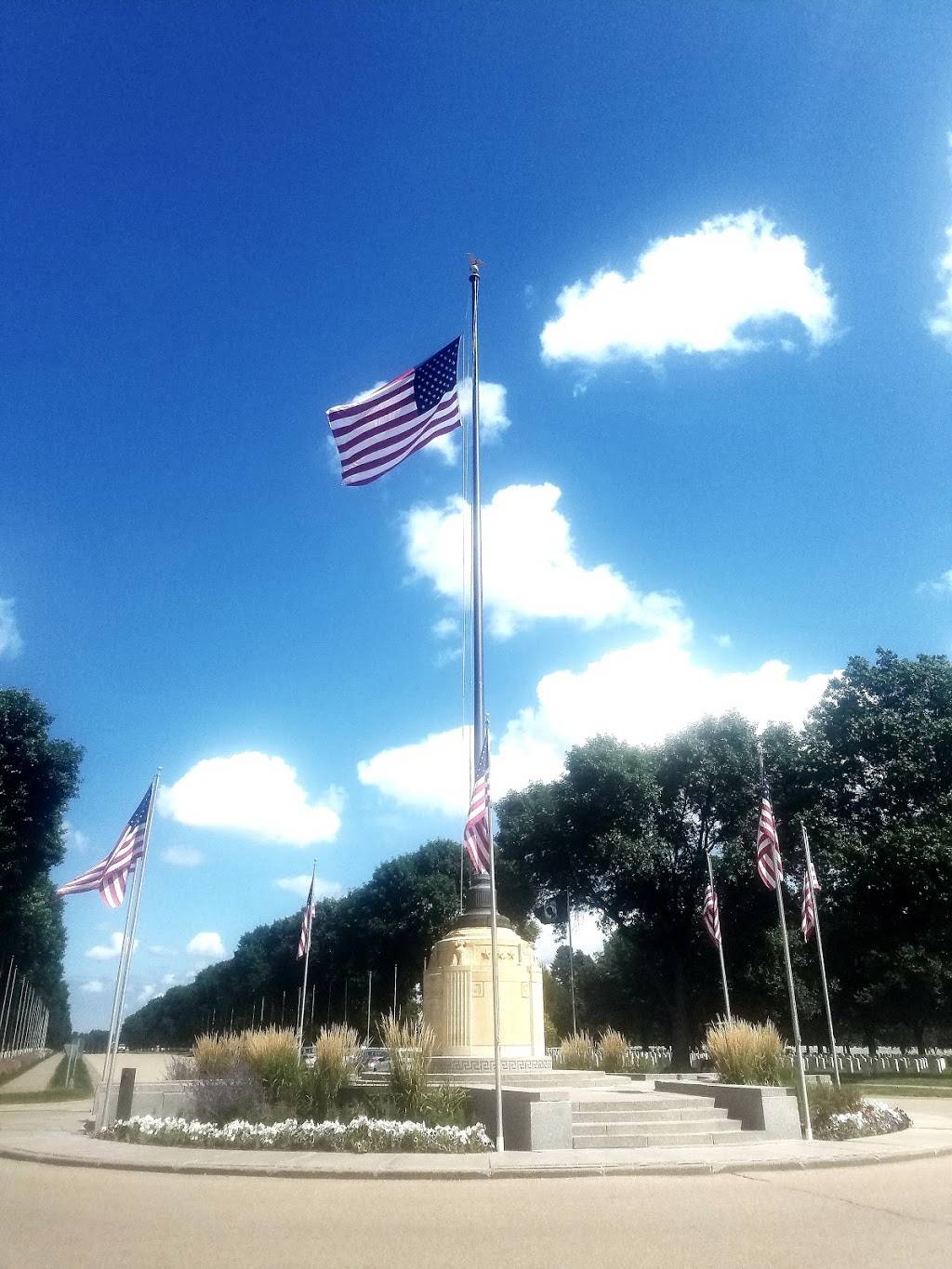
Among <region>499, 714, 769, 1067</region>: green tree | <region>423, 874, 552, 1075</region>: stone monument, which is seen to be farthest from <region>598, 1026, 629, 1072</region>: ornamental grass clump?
<region>499, 714, 769, 1067</region>: green tree

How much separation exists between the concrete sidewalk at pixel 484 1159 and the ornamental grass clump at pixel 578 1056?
8.83m

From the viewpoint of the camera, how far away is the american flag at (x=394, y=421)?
14469 mm

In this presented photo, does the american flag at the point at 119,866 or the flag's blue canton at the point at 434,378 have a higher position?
the flag's blue canton at the point at 434,378

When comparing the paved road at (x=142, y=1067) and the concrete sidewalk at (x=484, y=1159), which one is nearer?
the concrete sidewalk at (x=484, y=1159)

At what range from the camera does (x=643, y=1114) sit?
12.3m

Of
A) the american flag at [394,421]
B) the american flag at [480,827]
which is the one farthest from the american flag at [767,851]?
the american flag at [394,421]

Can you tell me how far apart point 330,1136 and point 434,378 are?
1223cm

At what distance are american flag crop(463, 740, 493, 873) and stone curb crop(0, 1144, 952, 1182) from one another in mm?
3968

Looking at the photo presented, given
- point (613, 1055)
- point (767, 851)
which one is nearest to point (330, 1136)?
point (767, 851)

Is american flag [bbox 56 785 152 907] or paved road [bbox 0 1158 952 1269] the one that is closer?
paved road [bbox 0 1158 952 1269]

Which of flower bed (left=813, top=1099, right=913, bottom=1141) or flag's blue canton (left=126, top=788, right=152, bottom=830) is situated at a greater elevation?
flag's blue canton (left=126, top=788, right=152, bottom=830)

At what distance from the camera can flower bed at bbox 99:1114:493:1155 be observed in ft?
35.6

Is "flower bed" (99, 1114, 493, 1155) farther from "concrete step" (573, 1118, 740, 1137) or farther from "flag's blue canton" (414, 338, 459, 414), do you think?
"flag's blue canton" (414, 338, 459, 414)

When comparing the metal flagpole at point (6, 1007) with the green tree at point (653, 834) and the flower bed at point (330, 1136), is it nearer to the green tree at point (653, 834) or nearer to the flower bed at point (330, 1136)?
the green tree at point (653, 834)
